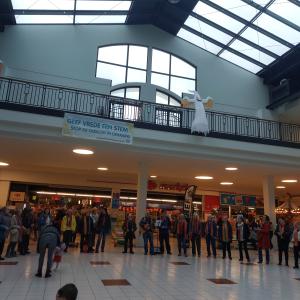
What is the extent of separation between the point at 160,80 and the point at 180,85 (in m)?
1.23

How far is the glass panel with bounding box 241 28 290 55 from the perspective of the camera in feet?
53.6

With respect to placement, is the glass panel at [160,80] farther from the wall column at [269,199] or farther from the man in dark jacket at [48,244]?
the man in dark jacket at [48,244]

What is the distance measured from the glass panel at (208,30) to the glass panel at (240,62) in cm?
127

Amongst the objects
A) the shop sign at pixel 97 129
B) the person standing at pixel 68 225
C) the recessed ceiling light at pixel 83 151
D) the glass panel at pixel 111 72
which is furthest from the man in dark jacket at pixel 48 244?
the glass panel at pixel 111 72

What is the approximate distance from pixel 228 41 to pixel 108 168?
959 cm

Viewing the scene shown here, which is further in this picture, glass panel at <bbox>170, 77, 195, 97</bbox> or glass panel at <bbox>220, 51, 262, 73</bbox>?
glass panel at <bbox>220, 51, 262, 73</bbox>

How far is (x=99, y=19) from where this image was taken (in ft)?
56.6

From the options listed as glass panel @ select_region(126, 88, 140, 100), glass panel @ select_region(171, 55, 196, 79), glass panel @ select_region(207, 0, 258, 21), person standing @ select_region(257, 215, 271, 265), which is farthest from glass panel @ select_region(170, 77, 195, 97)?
person standing @ select_region(257, 215, 271, 265)

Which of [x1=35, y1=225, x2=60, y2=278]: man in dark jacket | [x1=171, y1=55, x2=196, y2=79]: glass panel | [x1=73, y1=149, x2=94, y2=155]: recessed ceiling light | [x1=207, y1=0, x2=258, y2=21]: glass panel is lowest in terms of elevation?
[x1=35, y1=225, x2=60, y2=278]: man in dark jacket

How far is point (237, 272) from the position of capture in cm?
941

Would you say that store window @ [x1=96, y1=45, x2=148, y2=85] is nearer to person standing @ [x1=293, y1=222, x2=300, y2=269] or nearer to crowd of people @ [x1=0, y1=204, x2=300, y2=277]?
crowd of people @ [x1=0, y1=204, x2=300, y2=277]

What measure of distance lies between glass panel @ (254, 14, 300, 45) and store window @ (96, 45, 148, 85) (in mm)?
6349

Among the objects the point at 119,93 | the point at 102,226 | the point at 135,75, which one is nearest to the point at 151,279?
the point at 102,226

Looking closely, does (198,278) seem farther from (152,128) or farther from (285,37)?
(285,37)
